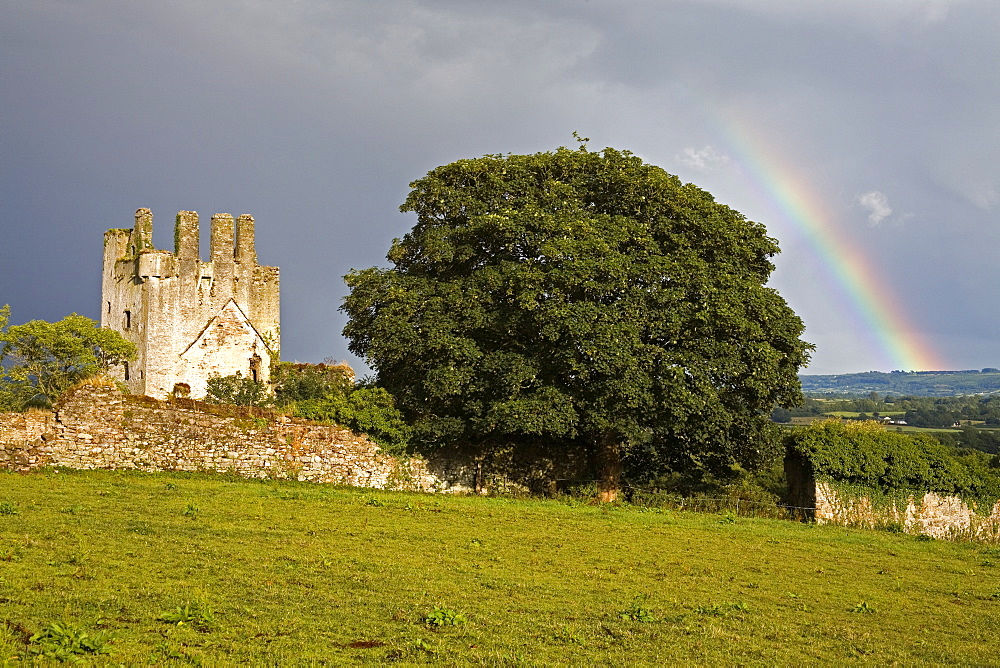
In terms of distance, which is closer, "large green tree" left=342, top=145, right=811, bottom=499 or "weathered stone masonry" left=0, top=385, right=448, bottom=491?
"weathered stone masonry" left=0, top=385, right=448, bottom=491

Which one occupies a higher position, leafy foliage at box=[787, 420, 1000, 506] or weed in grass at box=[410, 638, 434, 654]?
leafy foliage at box=[787, 420, 1000, 506]

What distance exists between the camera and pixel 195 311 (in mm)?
43312

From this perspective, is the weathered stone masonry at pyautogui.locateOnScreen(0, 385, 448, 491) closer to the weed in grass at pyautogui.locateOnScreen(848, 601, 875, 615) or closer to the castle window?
the weed in grass at pyautogui.locateOnScreen(848, 601, 875, 615)

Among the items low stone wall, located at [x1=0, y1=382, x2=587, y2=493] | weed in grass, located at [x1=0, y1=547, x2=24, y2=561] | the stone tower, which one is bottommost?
weed in grass, located at [x1=0, y1=547, x2=24, y2=561]

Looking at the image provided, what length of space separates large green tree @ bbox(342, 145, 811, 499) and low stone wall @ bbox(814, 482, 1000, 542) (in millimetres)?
2449

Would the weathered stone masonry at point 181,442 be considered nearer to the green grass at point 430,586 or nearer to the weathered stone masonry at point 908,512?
the green grass at point 430,586

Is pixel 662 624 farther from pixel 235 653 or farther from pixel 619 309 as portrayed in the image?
pixel 619 309

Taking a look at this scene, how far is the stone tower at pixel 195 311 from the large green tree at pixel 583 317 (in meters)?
14.7

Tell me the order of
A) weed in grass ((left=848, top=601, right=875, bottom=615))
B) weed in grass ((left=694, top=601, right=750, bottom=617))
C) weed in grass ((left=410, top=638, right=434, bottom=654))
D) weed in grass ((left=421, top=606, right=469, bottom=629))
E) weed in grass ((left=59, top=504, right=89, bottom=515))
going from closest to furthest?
1. weed in grass ((left=410, top=638, right=434, bottom=654))
2. weed in grass ((left=421, top=606, right=469, bottom=629))
3. weed in grass ((left=694, top=601, right=750, bottom=617))
4. weed in grass ((left=848, top=601, right=875, bottom=615))
5. weed in grass ((left=59, top=504, right=89, bottom=515))

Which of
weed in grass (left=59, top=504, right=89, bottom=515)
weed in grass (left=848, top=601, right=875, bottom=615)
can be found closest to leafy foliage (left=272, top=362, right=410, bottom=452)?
weed in grass (left=59, top=504, right=89, bottom=515)

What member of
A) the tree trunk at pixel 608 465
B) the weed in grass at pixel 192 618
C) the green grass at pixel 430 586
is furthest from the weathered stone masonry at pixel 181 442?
the weed in grass at pixel 192 618

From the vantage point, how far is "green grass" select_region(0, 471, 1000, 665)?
394 inches

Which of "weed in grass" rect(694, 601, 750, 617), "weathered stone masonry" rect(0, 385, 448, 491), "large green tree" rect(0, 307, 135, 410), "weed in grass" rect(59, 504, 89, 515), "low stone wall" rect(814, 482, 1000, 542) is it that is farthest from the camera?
"large green tree" rect(0, 307, 135, 410)

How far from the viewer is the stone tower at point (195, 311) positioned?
42.9m
